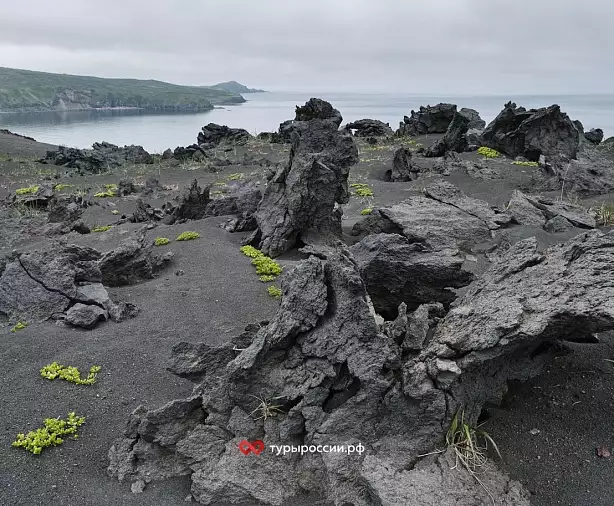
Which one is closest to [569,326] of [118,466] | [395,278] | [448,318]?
[448,318]

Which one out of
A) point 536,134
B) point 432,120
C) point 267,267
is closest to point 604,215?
point 267,267

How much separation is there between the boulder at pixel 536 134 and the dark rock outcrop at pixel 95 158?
25915 millimetres

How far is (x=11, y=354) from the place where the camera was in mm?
9266

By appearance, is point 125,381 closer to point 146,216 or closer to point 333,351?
point 333,351

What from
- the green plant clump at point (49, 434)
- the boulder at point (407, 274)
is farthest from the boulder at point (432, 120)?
the green plant clump at point (49, 434)

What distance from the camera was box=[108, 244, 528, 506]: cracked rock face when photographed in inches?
226

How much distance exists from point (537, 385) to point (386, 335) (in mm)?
2201

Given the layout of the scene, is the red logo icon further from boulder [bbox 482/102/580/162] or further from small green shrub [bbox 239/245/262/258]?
boulder [bbox 482/102/580/162]

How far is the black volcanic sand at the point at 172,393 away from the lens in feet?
19.7

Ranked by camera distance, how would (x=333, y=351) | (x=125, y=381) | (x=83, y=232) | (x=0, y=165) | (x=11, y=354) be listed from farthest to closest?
(x=0, y=165) → (x=83, y=232) → (x=11, y=354) → (x=125, y=381) → (x=333, y=351)

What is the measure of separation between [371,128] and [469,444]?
4313 cm

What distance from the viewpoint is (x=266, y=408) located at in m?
6.38

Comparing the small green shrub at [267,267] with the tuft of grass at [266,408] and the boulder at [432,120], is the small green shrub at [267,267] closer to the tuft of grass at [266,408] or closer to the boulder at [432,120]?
the tuft of grass at [266,408]

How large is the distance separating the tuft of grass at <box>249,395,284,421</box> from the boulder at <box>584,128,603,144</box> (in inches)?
1450
